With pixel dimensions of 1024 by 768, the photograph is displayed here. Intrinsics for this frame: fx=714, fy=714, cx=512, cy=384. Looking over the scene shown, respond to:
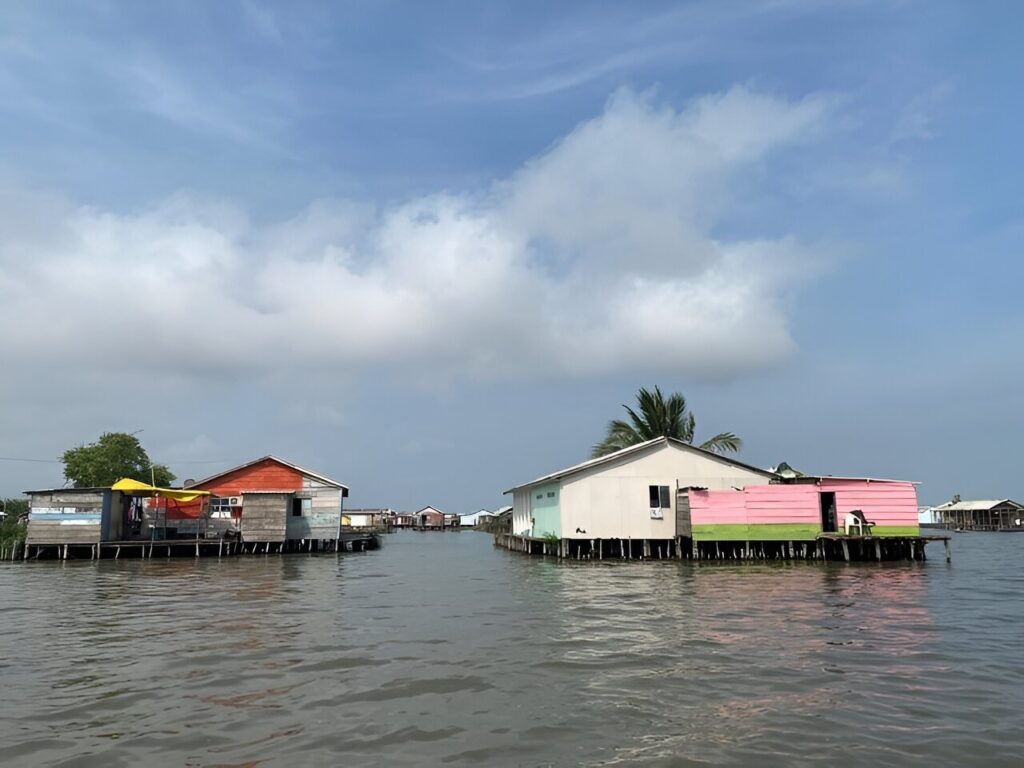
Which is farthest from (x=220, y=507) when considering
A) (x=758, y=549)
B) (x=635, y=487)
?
(x=758, y=549)

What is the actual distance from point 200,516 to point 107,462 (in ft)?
96.8

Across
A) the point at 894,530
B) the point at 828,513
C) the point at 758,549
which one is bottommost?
the point at 758,549

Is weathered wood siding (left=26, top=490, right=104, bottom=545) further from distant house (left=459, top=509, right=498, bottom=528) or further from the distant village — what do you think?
distant house (left=459, top=509, right=498, bottom=528)

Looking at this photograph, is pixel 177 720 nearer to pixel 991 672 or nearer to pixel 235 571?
pixel 991 672

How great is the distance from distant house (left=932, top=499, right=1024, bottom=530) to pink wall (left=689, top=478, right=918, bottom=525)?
72.5 meters

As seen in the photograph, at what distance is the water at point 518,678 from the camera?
736 centimetres

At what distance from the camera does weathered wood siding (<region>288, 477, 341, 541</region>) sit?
135ft

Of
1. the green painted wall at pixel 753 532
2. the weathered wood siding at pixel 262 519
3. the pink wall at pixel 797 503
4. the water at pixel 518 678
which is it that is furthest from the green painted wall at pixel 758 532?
the weathered wood siding at pixel 262 519

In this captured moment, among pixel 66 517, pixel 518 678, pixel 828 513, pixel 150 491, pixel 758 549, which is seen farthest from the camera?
pixel 66 517

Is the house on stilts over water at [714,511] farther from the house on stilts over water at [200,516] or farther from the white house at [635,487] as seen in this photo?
the house on stilts over water at [200,516]

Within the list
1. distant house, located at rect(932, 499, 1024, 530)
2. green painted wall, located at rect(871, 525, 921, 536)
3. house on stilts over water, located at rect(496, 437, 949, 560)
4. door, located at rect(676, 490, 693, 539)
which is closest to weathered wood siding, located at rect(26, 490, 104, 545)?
house on stilts over water, located at rect(496, 437, 949, 560)

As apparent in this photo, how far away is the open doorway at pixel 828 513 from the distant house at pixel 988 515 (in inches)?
2825

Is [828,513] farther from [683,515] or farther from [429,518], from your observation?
[429,518]

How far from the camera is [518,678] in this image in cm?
1028
